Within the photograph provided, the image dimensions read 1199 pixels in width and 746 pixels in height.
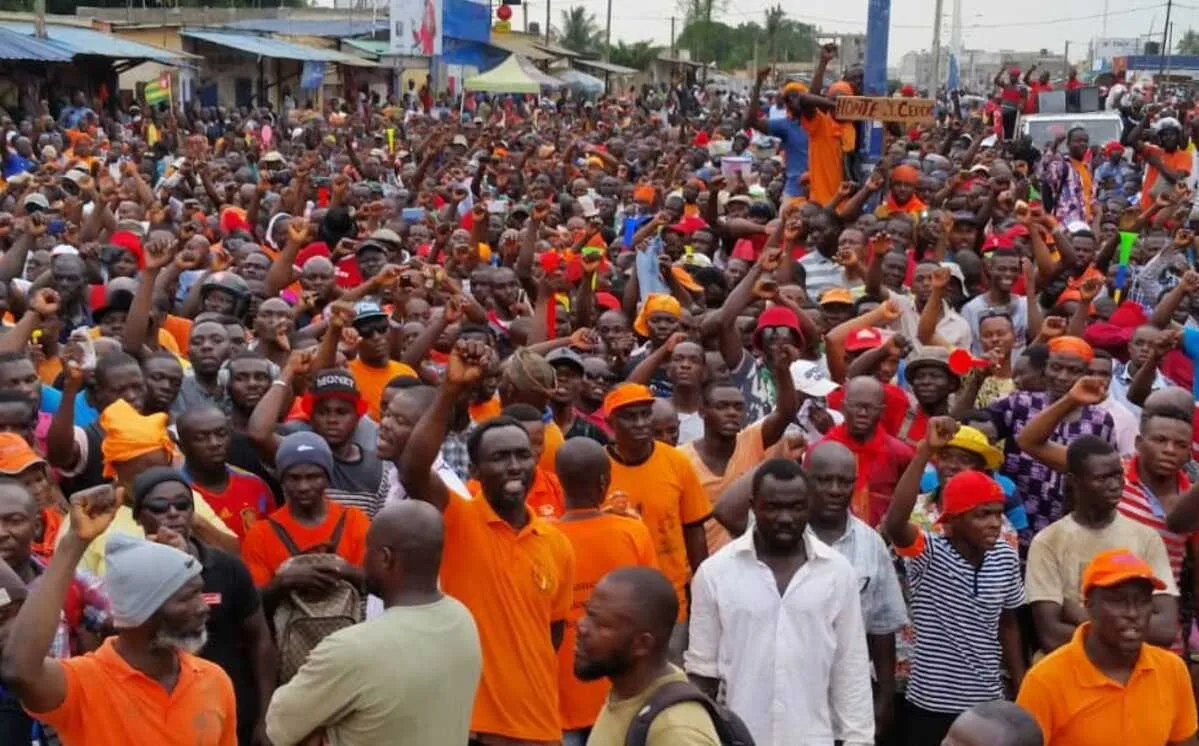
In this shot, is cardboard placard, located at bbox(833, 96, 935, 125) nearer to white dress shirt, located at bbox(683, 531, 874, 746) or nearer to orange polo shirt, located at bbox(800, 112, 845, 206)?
orange polo shirt, located at bbox(800, 112, 845, 206)

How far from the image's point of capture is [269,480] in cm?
571

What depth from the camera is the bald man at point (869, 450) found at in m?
5.81

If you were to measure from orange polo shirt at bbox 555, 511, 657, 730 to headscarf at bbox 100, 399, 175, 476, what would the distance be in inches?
52.0

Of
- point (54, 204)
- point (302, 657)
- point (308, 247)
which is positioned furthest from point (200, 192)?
point (302, 657)

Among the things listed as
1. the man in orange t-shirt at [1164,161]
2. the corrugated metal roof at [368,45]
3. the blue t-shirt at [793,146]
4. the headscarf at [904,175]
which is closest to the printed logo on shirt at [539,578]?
the headscarf at [904,175]

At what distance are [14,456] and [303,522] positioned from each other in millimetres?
890

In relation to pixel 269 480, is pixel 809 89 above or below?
above

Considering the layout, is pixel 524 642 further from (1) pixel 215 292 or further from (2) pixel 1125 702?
(1) pixel 215 292

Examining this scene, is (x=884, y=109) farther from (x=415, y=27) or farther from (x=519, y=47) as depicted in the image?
(x=519, y=47)

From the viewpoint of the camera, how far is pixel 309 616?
15.2ft

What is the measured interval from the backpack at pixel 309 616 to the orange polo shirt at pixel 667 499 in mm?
1120

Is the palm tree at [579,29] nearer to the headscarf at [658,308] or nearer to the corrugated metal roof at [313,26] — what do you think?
the corrugated metal roof at [313,26]

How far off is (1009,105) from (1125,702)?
822 inches

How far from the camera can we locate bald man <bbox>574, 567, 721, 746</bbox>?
3463 mm
